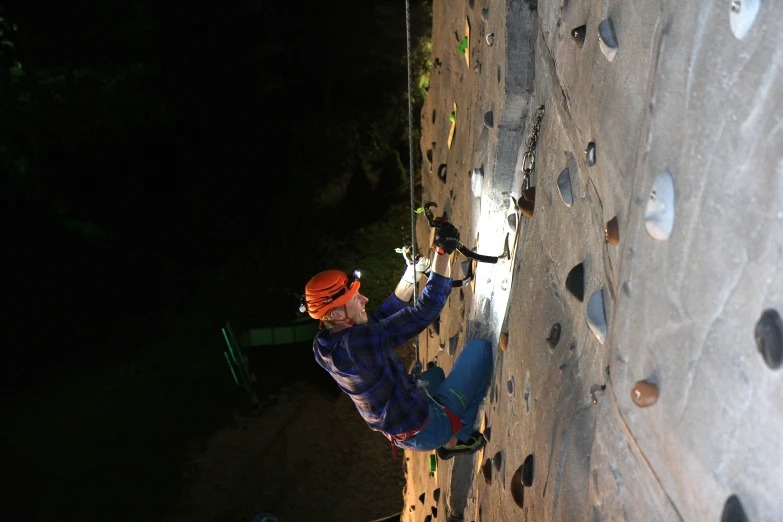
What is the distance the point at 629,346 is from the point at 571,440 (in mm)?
443

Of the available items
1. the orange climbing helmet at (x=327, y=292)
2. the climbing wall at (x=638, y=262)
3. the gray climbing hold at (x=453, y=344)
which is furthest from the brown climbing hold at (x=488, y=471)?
the orange climbing helmet at (x=327, y=292)

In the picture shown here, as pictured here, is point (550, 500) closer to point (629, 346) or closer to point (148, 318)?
point (629, 346)

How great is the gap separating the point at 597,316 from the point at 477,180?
1.35 m

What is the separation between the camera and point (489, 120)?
2434 millimetres

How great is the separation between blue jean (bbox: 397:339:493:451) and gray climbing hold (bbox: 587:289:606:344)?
46.6 inches

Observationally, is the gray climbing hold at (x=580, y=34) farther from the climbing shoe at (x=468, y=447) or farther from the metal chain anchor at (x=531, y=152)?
the climbing shoe at (x=468, y=447)

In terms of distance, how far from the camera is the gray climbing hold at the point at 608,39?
4.42ft

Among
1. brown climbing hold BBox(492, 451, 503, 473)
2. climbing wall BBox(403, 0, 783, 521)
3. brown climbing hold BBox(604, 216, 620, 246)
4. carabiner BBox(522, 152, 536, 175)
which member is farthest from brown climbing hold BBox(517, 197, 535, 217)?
brown climbing hold BBox(492, 451, 503, 473)

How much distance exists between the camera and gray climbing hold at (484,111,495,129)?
239 centimetres

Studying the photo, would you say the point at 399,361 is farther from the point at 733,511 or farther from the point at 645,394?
the point at 733,511

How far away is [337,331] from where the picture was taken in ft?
7.95

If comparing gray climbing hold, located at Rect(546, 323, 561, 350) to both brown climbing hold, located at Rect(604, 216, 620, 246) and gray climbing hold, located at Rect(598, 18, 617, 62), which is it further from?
gray climbing hold, located at Rect(598, 18, 617, 62)

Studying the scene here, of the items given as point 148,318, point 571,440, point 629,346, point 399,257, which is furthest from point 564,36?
point 148,318

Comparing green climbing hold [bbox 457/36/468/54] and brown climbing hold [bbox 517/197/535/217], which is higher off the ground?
green climbing hold [bbox 457/36/468/54]
